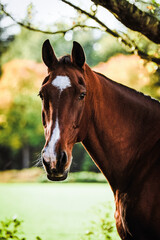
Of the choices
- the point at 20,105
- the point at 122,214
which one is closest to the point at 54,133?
the point at 122,214

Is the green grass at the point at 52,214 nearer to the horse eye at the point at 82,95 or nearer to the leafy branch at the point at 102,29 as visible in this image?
the leafy branch at the point at 102,29

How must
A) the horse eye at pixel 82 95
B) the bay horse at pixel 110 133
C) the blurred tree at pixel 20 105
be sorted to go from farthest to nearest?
the blurred tree at pixel 20 105 → the horse eye at pixel 82 95 → the bay horse at pixel 110 133

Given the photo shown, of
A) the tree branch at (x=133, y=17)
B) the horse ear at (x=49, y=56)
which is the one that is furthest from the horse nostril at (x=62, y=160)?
the tree branch at (x=133, y=17)

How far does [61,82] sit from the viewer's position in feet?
9.43

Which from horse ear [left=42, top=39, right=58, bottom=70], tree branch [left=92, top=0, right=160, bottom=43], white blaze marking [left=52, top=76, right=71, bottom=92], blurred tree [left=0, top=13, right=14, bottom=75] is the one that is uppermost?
tree branch [left=92, top=0, right=160, bottom=43]

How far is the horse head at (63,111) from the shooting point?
267 cm

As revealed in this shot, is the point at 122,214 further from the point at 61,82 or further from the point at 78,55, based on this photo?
the point at 78,55

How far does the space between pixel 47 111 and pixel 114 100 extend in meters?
0.76

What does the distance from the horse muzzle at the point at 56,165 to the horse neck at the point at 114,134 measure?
1.85ft

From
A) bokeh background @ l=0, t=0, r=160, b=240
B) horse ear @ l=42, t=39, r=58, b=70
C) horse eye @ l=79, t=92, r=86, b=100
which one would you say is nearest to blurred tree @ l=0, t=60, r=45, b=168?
bokeh background @ l=0, t=0, r=160, b=240

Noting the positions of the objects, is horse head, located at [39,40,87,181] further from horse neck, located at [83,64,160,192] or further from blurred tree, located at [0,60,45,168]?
blurred tree, located at [0,60,45,168]

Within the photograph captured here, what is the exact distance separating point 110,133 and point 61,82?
744mm

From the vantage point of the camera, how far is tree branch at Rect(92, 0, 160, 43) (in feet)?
10.9

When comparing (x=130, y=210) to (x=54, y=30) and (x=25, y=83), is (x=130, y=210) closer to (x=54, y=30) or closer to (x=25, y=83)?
(x=54, y=30)
